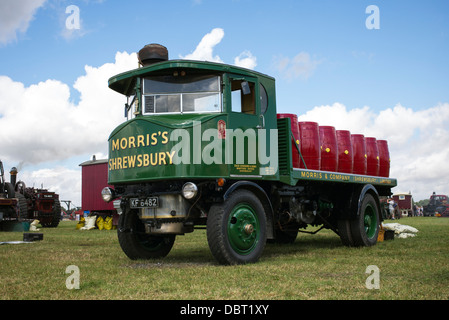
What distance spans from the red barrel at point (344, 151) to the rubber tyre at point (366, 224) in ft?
2.99

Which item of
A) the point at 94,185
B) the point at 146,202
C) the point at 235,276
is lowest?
the point at 235,276

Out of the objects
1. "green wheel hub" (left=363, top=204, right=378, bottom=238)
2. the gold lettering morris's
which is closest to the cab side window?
the gold lettering morris's

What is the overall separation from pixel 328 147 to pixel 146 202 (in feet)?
13.3

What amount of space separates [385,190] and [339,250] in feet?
11.4

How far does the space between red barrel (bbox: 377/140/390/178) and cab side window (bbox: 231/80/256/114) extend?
453cm

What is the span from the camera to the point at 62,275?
611 centimetres

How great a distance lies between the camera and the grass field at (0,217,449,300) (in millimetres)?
4617

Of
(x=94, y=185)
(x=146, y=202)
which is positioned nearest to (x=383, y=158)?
(x=146, y=202)

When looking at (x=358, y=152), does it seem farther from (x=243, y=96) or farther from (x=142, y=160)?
(x=142, y=160)

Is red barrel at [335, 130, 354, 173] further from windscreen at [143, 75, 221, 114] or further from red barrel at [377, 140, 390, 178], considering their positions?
windscreen at [143, 75, 221, 114]

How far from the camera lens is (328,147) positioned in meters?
9.20
